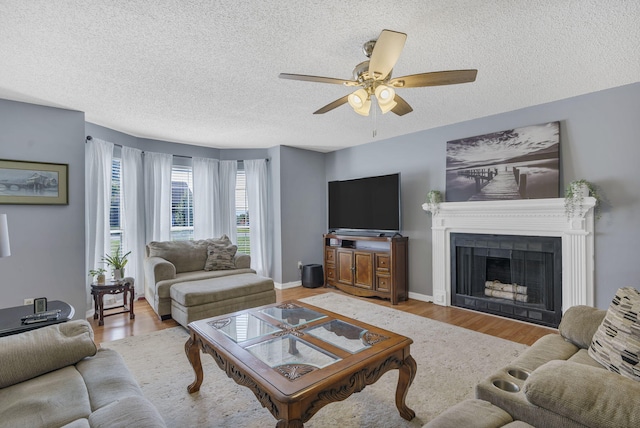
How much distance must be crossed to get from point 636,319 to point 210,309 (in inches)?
132

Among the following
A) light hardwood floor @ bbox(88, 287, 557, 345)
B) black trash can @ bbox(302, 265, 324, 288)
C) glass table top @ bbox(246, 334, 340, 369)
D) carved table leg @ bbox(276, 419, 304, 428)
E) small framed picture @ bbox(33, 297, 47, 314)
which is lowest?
light hardwood floor @ bbox(88, 287, 557, 345)

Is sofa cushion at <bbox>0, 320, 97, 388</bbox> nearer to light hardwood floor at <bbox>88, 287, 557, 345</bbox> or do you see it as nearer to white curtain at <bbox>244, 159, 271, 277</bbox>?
light hardwood floor at <bbox>88, 287, 557, 345</bbox>

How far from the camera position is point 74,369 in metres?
1.61

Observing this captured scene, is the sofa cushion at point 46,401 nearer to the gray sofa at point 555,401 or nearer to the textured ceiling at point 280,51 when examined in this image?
the gray sofa at point 555,401

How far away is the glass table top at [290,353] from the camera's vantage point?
5.58 feet

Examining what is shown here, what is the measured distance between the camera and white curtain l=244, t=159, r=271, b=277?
560cm

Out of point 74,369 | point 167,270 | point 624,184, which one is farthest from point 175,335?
point 624,184

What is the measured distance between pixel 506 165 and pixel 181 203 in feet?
15.7

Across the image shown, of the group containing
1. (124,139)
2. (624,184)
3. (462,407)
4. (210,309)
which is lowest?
(210,309)

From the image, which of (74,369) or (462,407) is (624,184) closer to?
(462,407)

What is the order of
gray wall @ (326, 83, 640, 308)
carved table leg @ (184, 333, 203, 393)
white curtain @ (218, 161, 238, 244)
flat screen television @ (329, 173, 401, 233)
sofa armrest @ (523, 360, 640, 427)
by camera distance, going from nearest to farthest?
sofa armrest @ (523, 360, 640, 427) → carved table leg @ (184, 333, 203, 393) → gray wall @ (326, 83, 640, 308) → flat screen television @ (329, 173, 401, 233) → white curtain @ (218, 161, 238, 244)

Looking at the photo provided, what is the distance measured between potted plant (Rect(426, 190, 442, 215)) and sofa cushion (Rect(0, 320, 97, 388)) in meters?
3.88

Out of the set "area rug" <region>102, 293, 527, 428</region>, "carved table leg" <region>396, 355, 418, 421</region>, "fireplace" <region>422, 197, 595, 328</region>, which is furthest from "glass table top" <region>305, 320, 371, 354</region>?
"fireplace" <region>422, 197, 595, 328</region>

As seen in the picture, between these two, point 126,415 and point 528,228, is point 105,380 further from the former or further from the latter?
point 528,228
